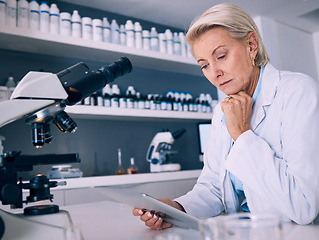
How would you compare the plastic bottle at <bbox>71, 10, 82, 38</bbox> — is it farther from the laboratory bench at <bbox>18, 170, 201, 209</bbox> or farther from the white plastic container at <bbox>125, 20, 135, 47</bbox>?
the laboratory bench at <bbox>18, 170, 201, 209</bbox>

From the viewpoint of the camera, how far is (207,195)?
3.93 ft

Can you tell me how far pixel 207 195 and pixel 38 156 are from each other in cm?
70

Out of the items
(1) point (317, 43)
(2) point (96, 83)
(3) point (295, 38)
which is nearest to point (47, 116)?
(2) point (96, 83)

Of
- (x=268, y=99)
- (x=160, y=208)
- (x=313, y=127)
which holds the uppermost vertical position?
(x=268, y=99)

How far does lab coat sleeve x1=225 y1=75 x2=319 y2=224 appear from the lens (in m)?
0.86

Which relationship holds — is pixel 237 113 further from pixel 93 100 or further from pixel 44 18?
pixel 44 18

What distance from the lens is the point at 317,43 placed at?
429cm

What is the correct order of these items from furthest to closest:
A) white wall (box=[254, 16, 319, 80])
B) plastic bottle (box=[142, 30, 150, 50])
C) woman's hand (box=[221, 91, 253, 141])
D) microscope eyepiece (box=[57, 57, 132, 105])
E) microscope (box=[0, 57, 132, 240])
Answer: white wall (box=[254, 16, 319, 80]) → plastic bottle (box=[142, 30, 150, 50]) → woman's hand (box=[221, 91, 253, 141]) → microscope eyepiece (box=[57, 57, 132, 105]) → microscope (box=[0, 57, 132, 240])

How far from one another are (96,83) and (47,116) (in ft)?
0.49

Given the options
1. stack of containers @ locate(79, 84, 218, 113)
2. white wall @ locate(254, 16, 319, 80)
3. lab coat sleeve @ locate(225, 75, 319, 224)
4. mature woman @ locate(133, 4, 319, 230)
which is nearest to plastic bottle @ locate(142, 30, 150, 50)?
stack of containers @ locate(79, 84, 218, 113)

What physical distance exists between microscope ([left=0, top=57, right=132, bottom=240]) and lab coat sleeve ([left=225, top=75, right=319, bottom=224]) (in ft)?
1.55

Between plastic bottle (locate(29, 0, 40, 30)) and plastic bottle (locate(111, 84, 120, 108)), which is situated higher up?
plastic bottle (locate(29, 0, 40, 30))

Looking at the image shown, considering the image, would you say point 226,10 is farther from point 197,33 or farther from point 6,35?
point 6,35

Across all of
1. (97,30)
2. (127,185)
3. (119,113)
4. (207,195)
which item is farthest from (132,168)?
(207,195)
